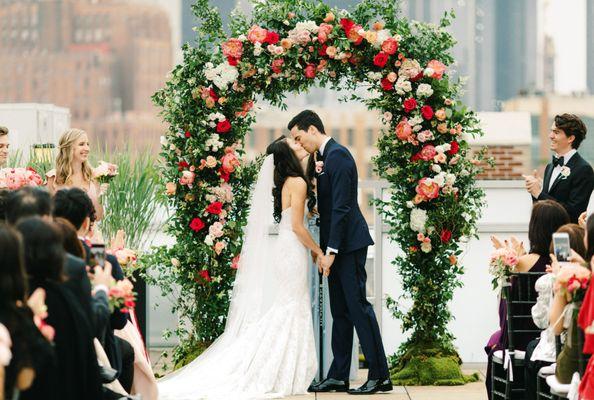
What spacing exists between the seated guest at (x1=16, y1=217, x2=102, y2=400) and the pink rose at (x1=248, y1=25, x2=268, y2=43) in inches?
161

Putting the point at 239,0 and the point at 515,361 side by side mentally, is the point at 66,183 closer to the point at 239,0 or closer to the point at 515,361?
the point at 239,0

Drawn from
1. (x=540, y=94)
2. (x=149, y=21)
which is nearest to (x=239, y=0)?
(x=540, y=94)

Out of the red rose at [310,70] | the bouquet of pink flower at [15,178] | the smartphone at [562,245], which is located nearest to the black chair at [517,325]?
the smartphone at [562,245]

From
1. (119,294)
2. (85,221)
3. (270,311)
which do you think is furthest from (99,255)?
(270,311)

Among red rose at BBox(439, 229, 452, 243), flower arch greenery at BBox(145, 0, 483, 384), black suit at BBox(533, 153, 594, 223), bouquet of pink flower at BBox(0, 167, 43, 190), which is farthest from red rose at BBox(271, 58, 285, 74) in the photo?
black suit at BBox(533, 153, 594, 223)

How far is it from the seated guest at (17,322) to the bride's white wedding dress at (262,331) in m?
3.55

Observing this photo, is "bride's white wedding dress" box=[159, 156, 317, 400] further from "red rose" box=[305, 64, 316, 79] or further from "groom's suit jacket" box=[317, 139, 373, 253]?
"red rose" box=[305, 64, 316, 79]

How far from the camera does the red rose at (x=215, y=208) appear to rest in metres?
8.12

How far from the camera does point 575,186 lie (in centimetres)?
750

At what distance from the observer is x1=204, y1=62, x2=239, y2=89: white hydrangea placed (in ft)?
26.4

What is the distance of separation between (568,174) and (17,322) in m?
4.51

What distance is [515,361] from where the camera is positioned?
6.22 metres

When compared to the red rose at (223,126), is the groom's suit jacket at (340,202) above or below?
below

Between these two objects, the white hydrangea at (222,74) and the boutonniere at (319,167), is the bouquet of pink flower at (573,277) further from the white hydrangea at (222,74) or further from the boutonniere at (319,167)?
the white hydrangea at (222,74)
